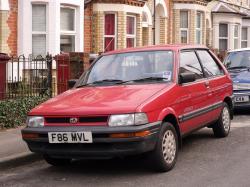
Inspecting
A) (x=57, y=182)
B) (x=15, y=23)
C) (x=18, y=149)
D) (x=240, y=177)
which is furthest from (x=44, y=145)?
(x=15, y=23)

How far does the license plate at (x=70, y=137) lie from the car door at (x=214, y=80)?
2791 mm

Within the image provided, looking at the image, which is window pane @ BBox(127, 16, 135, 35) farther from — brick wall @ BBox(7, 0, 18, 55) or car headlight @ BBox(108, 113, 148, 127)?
car headlight @ BBox(108, 113, 148, 127)

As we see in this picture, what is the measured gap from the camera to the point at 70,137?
21.5ft

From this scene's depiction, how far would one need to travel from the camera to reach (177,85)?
24.6 ft

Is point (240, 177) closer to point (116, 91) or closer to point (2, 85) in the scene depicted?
point (116, 91)

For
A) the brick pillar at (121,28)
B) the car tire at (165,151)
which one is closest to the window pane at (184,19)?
the brick pillar at (121,28)

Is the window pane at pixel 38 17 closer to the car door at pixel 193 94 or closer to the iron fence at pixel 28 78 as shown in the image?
the iron fence at pixel 28 78

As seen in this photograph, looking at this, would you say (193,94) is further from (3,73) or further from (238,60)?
(238,60)

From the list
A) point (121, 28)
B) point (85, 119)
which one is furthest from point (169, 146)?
point (121, 28)

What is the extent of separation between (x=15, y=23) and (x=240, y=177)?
9.57 meters

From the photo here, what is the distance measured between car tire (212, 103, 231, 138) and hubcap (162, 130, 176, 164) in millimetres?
2339

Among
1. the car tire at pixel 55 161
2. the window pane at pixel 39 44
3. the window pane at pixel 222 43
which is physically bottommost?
the car tire at pixel 55 161

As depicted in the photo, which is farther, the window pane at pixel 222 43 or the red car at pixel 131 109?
the window pane at pixel 222 43

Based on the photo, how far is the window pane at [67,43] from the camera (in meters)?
16.0
